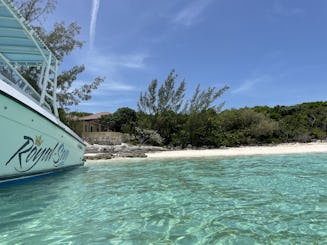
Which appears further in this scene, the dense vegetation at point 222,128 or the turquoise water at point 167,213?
the dense vegetation at point 222,128

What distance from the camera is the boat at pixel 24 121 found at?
173 inches

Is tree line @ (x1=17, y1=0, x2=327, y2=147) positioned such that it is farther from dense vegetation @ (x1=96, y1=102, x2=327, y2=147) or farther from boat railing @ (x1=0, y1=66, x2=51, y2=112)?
boat railing @ (x1=0, y1=66, x2=51, y2=112)

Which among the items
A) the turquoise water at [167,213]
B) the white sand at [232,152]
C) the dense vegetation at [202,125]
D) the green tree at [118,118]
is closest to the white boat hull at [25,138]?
the turquoise water at [167,213]

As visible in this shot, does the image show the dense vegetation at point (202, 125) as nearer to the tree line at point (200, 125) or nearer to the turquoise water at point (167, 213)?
the tree line at point (200, 125)

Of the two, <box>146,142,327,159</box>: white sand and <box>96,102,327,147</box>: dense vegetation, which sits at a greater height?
<box>96,102,327,147</box>: dense vegetation

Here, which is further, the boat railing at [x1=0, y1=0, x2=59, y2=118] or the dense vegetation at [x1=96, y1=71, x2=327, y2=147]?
the dense vegetation at [x1=96, y1=71, x2=327, y2=147]

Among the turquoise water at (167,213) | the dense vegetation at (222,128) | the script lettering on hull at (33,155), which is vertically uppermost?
the dense vegetation at (222,128)

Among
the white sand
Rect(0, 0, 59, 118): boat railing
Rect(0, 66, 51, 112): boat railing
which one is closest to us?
Rect(0, 0, 59, 118): boat railing

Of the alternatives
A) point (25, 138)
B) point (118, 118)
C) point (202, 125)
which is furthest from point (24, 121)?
point (118, 118)

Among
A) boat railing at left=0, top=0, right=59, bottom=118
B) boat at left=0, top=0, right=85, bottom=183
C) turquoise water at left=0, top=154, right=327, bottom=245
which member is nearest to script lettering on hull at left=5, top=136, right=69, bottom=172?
boat at left=0, top=0, right=85, bottom=183

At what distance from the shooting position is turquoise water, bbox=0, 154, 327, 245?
2.62 m

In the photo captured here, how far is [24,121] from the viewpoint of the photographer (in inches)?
188

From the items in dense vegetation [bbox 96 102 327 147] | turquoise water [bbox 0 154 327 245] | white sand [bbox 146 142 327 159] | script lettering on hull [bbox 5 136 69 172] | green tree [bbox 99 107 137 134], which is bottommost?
turquoise water [bbox 0 154 327 245]

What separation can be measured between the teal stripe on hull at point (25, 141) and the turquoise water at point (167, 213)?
1.53 feet
